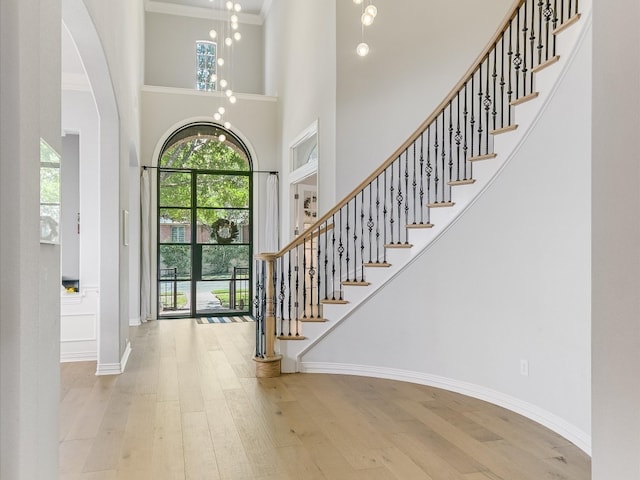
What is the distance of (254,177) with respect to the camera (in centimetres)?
911

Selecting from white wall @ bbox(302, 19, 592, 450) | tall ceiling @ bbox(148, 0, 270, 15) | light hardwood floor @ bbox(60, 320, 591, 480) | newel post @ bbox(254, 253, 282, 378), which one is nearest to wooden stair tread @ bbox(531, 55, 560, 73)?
white wall @ bbox(302, 19, 592, 450)

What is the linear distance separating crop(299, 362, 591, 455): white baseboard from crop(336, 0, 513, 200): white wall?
7.16 ft

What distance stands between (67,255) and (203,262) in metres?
3.24

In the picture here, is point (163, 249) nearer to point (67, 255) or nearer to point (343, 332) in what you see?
point (67, 255)

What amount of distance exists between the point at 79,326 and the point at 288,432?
11.1 ft
